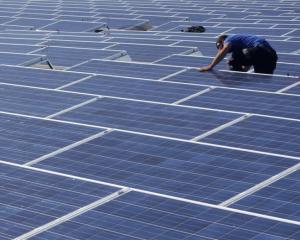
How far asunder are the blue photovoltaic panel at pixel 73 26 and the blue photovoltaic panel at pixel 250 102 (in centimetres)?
2729

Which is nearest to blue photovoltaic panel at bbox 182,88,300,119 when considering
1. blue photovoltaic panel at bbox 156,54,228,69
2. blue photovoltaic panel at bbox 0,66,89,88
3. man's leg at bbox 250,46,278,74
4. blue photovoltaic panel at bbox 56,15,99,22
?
man's leg at bbox 250,46,278,74

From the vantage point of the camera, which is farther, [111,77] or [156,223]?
[111,77]

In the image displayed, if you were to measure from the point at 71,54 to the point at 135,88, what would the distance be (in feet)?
31.3

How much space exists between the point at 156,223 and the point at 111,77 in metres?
10.6

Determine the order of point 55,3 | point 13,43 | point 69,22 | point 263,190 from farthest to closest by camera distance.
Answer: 1. point 55,3
2. point 69,22
3. point 13,43
4. point 263,190

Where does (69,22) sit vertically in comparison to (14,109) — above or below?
below

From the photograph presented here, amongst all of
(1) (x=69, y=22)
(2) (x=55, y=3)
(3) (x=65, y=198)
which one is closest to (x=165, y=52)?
(3) (x=65, y=198)

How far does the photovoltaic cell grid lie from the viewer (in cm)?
1232

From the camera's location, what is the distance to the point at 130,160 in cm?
1521

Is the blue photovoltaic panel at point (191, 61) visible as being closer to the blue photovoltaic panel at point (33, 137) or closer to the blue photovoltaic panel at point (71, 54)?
the blue photovoltaic panel at point (71, 54)

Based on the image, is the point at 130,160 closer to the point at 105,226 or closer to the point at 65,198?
the point at 65,198

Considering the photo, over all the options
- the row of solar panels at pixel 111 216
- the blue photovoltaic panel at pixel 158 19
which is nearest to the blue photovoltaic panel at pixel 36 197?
the row of solar panels at pixel 111 216

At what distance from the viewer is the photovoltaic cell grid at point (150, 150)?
1232cm

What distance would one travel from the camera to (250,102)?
62.0 feet
